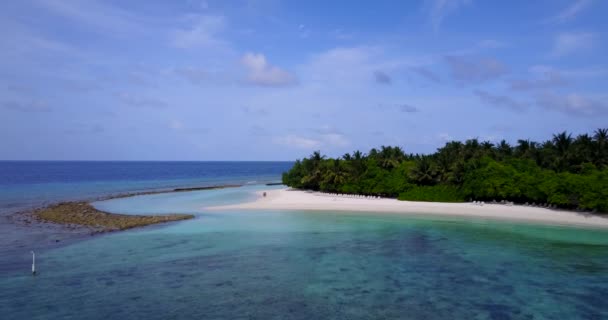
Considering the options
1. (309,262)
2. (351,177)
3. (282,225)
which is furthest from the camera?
(351,177)

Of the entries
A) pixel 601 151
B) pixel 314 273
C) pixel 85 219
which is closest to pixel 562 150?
pixel 601 151

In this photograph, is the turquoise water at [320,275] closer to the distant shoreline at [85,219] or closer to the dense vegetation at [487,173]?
the distant shoreline at [85,219]

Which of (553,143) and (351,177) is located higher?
(553,143)

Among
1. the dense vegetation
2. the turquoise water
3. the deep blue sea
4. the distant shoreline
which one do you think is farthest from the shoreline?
the dense vegetation

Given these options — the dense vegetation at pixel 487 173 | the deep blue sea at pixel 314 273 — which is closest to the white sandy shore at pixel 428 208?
the dense vegetation at pixel 487 173

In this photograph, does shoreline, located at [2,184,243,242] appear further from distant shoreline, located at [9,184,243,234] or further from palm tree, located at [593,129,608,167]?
palm tree, located at [593,129,608,167]

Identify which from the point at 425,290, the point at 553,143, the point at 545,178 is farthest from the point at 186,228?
the point at 553,143

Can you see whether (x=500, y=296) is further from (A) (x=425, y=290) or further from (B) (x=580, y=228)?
(B) (x=580, y=228)
